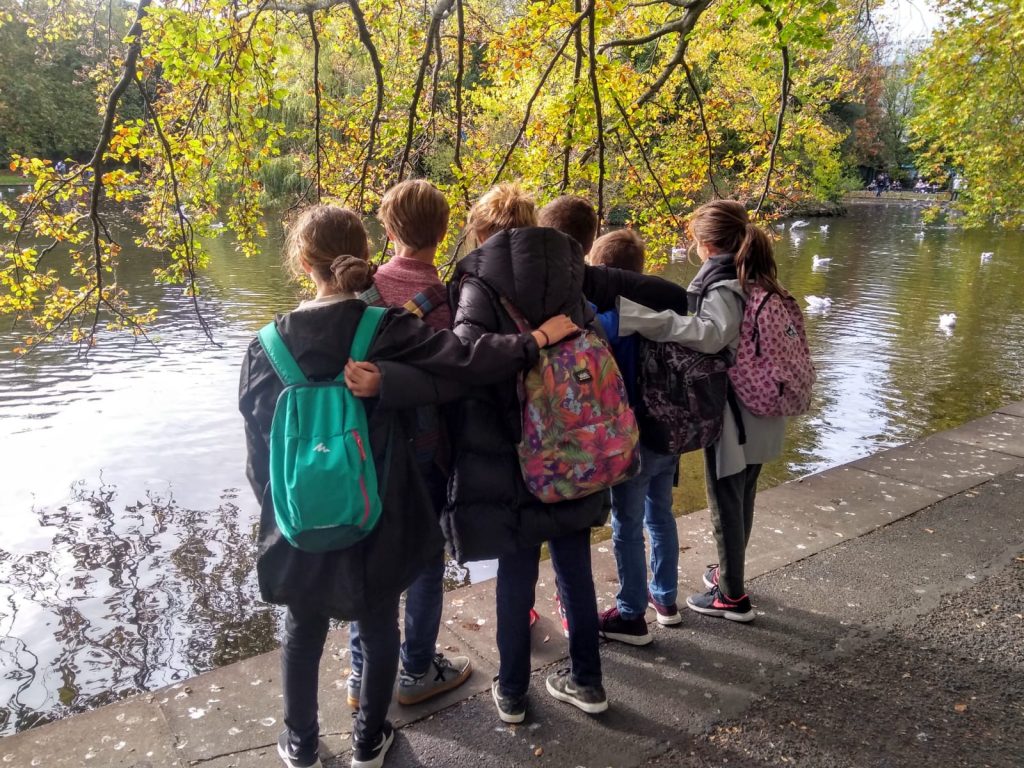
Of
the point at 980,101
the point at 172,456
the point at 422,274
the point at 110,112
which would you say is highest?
the point at 980,101

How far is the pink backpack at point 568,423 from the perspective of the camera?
7.07ft

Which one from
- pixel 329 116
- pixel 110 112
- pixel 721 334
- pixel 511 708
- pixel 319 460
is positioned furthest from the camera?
pixel 329 116

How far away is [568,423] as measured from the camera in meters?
2.16

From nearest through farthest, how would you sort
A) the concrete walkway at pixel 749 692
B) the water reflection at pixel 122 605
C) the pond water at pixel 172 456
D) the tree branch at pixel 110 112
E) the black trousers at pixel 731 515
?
the concrete walkway at pixel 749 692 < the black trousers at pixel 731 515 < the tree branch at pixel 110 112 < the water reflection at pixel 122 605 < the pond water at pixel 172 456

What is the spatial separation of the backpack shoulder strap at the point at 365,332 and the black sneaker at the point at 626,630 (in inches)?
58.7

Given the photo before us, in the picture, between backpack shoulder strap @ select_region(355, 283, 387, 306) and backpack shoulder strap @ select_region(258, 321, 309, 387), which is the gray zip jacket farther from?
backpack shoulder strap @ select_region(258, 321, 309, 387)

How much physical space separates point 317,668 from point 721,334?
1.71 meters

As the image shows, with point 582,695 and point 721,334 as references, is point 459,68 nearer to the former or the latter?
point 721,334

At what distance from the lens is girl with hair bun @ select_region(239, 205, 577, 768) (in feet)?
6.45

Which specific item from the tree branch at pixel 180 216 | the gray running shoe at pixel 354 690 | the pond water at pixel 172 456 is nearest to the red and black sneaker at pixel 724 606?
the gray running shoe at pixel 354 690

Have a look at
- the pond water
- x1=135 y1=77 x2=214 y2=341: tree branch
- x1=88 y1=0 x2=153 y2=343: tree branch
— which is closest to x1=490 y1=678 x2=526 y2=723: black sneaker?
the pond water

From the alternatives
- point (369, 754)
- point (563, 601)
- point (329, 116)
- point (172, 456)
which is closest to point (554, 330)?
point (563, 601)

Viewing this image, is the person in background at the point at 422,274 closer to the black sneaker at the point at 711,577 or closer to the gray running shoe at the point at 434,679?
the gray running shoe at the point at 434,679

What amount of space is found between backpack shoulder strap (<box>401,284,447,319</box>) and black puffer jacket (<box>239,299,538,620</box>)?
0.44ft
